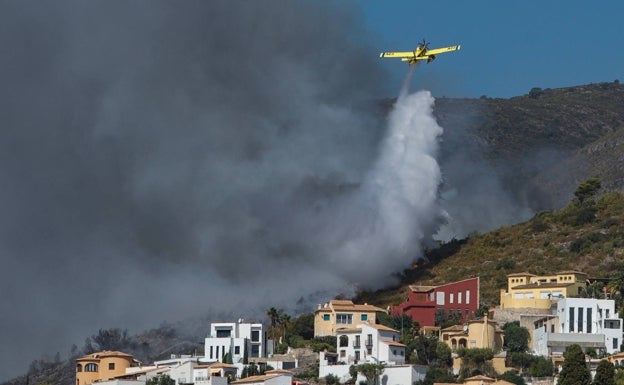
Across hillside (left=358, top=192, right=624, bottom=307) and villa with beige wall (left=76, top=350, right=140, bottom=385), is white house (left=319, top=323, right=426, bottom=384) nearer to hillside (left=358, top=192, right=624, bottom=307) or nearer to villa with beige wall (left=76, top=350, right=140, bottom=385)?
hillside (left=358, top=192, right=624, bottom=307)

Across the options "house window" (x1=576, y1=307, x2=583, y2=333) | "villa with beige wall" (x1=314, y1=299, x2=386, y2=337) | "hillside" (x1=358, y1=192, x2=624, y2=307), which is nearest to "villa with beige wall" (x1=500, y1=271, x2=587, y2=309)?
"hillside" (x1=358, y1=192, x2=624, y2=307)

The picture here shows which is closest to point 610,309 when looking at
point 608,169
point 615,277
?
point 615,277

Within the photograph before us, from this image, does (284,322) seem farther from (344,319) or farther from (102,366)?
(102,366)

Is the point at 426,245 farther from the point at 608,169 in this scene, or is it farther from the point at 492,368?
the point at 608,169

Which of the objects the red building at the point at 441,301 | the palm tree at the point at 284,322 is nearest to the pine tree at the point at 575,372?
the red building at the point at 441,301

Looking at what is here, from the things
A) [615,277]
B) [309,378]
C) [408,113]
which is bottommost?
[309,378]

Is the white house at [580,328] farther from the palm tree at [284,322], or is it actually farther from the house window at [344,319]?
the palm tree at [284,322]

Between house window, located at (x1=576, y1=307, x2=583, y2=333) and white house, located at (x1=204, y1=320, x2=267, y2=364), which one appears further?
white house, located at (x1=204, y1=320, x2=267, y2=364)

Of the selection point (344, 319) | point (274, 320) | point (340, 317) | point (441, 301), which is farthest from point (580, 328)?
point (274, 320)
